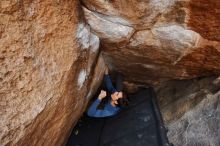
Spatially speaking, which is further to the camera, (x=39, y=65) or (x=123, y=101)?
(x=123, y=101)

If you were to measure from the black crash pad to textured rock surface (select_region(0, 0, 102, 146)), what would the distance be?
632 mm

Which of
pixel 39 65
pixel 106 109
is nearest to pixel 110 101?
pixel 106 109

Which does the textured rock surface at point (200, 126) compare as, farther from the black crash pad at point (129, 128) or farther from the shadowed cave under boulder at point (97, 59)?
the black crash pad at point (129, 128)

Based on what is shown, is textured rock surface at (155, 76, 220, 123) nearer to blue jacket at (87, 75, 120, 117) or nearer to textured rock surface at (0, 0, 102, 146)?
blue jacket at (87, 75, 120, 117)

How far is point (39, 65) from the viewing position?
1.82m

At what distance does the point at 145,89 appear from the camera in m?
3.14

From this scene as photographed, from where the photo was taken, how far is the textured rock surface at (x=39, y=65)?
1629 mm

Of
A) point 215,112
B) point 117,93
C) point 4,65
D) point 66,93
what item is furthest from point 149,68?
point 4,65

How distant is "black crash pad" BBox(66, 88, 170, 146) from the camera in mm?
2678

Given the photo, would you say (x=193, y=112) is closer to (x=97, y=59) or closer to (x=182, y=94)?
(x=182, y=94)

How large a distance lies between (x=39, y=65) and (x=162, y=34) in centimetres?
86

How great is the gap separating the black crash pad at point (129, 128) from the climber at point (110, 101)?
3.1 inches

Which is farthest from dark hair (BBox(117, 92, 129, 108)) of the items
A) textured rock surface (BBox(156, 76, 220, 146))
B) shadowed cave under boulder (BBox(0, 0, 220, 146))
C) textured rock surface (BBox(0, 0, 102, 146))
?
textured rock surface (BBox(0, 0, 102, 146))

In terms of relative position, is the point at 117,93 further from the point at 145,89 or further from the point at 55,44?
the point at 55,44
